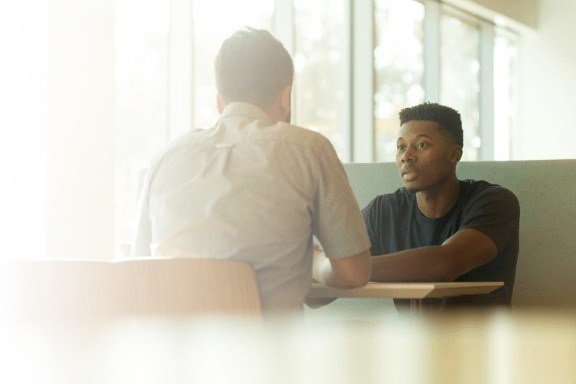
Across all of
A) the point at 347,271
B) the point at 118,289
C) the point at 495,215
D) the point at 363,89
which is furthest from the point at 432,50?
the point at 118,289

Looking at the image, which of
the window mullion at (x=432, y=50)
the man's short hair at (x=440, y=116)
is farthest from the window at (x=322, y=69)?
the man's short hair at (x=440, y=116)

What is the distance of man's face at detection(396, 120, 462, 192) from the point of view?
7.70 ft

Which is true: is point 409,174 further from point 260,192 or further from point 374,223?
point 260,192

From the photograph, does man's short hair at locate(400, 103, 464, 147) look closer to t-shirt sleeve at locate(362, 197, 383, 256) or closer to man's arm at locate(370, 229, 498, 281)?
t-shirt sleeve at locate(362, 197, 383, 256)

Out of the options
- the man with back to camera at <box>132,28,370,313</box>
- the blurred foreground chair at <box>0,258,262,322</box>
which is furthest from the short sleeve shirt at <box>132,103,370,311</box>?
the blurred foreground chair at <box>0,258,262,322</box>

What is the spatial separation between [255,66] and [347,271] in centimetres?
37

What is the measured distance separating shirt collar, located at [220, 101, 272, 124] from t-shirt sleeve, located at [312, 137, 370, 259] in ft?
0.42

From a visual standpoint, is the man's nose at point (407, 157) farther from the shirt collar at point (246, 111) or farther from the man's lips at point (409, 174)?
the shirt collar at point (246, 111)

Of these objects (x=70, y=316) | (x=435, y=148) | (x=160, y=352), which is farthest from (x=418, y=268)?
(x=160, y=352)

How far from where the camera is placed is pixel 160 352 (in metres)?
0.73

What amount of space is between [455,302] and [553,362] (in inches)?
57.9

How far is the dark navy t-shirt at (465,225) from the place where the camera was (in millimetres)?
2094

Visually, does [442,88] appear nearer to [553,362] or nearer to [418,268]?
[418,268]

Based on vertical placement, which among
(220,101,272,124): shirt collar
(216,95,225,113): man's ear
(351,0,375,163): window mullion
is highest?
(351,0,375,163): window mullion
